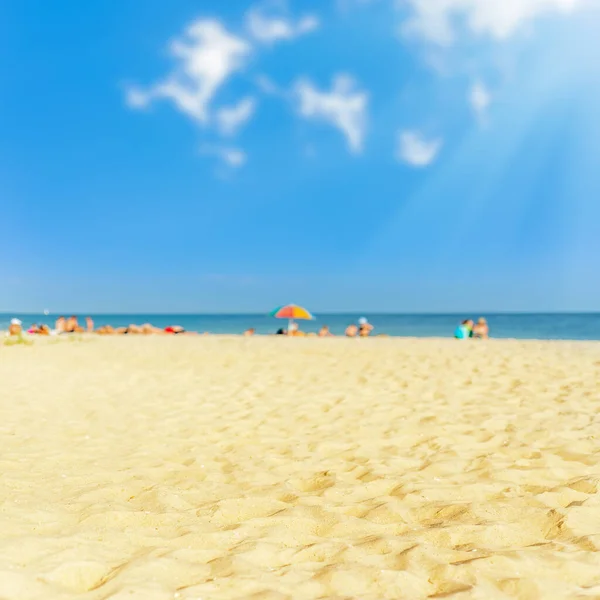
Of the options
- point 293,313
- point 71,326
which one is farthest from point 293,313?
point 71,326

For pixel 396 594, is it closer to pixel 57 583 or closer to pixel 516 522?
pixel 516 522

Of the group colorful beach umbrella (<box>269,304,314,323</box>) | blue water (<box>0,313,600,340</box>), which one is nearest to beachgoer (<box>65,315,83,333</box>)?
colorful beach umbrella (<box>269,304,314,323</box>)

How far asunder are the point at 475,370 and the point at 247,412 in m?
4.60

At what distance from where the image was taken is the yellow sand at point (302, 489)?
7.10 feet

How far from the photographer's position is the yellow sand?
7.10ft

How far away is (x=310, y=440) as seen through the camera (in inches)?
186

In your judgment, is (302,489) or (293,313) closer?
(302,489)

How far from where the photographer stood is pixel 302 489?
11.5 feet

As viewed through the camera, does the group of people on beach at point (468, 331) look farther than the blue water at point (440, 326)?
No

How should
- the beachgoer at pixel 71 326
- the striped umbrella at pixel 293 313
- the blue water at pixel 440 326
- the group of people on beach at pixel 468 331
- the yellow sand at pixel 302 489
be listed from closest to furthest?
the yellow sand at pixel 302 489, the group of people on beach at pixel 468 331, the striped umbrella at pixel 293 313, the beachgoer at pixel 71 326, the blue water at pixel 440 326

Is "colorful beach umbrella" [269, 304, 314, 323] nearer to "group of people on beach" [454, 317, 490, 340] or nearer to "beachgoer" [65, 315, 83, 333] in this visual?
"group of people on beach" [454, 317, 490, 340]

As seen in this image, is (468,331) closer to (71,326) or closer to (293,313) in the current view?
(293,313)

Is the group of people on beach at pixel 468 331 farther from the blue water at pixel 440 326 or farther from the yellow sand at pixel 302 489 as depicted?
the yellow sand at pixel 302 489

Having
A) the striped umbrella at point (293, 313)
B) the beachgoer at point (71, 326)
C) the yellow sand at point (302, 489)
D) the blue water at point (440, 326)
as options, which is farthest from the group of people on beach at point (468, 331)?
the beachgoer at point (71, 326)
